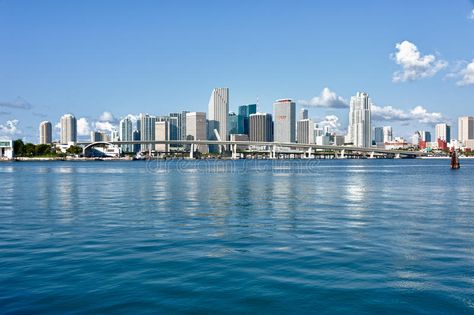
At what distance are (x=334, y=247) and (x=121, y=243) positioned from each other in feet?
23.7

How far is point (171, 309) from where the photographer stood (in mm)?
9797

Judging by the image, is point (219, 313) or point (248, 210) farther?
point (248, 210)

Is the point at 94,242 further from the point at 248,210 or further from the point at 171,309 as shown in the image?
the point at 248,210

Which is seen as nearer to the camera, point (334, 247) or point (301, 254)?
point (301, 254)

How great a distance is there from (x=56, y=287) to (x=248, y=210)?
16.1 metres

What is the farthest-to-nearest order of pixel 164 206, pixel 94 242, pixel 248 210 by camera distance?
pixel 164 206 < pixel 248 210 < pixel 94 242

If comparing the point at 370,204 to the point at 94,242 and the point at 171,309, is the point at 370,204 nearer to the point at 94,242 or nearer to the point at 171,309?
the point at 94,242

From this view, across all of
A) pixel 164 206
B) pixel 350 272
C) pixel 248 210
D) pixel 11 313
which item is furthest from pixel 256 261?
pixel 164 206

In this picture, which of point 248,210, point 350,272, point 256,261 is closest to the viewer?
point 350,272

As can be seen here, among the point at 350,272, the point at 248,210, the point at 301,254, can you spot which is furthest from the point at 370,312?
the point at 248,210

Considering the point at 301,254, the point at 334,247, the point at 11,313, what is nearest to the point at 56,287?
the point at 11,313

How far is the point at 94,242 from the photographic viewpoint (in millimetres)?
16875

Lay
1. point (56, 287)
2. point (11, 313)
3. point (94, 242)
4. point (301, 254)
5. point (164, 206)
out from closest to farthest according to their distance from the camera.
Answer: point (11, 313) → point (56, 287) → point (301, 254) → point (94, 242) → point (164, 206)

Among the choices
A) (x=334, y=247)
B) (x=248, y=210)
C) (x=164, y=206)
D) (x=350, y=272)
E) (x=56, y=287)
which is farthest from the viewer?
(x=164, y=206)
